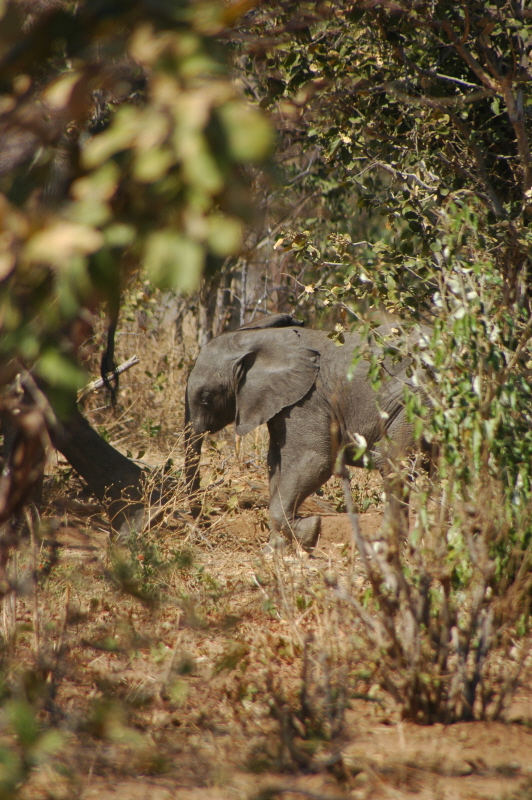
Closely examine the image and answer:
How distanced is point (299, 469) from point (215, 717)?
3.40m

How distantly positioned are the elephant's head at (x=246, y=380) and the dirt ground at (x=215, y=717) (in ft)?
6.67

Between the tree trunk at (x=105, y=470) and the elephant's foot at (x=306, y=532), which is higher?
the tree trunk at (x=105, y=470)

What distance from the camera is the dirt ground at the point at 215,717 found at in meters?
2.71

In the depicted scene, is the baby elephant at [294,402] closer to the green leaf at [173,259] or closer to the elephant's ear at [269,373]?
the elephant's ear at [269,373]

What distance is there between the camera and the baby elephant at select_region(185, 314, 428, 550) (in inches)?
258

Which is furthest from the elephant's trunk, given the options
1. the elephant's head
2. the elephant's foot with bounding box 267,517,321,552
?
the elephant's foot with bounding box 267,517,321,552

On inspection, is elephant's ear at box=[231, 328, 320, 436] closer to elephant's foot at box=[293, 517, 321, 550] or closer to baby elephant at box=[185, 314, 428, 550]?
baby elephant at box=[185, 314, 428, 550]

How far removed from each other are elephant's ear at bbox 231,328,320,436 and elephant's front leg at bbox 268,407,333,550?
6.7 inches

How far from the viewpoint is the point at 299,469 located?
666cm

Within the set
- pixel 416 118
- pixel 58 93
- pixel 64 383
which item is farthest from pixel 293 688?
pixel 416 118

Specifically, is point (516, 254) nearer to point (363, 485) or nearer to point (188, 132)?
point (363, 485)

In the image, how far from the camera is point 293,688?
3646 millimetres

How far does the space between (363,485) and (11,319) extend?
253 inches

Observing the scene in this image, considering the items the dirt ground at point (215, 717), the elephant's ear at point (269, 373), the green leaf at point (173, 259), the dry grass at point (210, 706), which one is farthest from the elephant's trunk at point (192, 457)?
the green leaf at point (173, 259)
